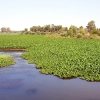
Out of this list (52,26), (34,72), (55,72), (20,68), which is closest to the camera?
(55,72)

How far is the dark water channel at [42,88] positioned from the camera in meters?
10.5

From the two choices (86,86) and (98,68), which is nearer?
(86,86)

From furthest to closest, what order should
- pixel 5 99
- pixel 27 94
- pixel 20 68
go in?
pixel 20 68
pixel 27 94
pixel 5 99

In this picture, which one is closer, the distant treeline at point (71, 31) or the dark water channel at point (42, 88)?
the dark water channel at point (42, 88)

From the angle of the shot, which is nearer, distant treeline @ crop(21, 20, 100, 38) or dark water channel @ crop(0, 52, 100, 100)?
dark water channel @ crop(0, 52, 100, 100)

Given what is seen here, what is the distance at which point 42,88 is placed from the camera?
39.0 feet

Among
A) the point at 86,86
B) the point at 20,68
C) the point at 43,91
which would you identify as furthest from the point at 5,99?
the point at 20,68

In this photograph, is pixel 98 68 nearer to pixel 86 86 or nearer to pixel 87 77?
pixel 87 77

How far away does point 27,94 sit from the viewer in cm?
1084

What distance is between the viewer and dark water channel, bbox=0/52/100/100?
1054cm

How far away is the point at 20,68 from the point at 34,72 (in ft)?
6.95

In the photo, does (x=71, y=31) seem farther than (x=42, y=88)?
Yes

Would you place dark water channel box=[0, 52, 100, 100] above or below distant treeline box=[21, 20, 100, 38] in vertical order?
below

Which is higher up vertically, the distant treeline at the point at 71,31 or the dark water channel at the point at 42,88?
the distant treeline at the point at 71,31
